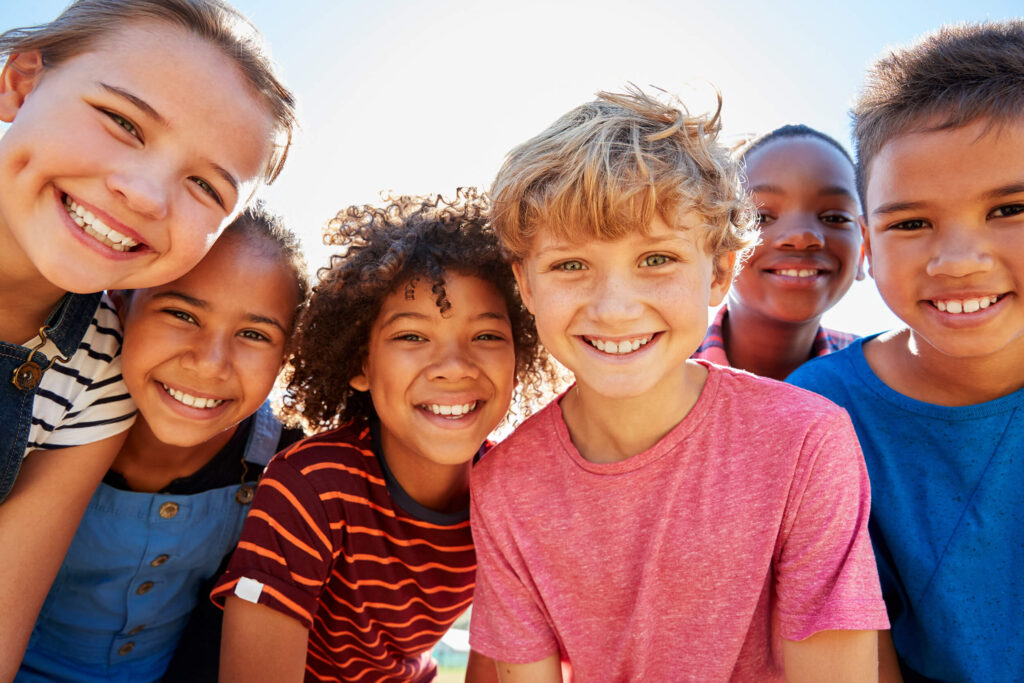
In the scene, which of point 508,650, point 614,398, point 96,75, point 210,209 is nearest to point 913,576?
point 614,398

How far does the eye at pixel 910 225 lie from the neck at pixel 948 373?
41 centimetres

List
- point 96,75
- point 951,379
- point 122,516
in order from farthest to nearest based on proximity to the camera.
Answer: point 122,516
point 951,379
point 96,75

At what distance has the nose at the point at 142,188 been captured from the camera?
1840 millimetres

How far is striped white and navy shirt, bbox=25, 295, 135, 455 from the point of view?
2.06 m

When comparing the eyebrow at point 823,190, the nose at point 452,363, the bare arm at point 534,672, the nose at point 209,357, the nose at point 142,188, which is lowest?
the bare arm at point 534,672

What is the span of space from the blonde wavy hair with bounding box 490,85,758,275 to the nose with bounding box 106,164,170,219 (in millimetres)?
895

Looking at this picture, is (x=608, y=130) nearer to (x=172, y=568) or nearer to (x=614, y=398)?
(x=614, y=398)

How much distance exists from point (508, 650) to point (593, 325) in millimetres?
901

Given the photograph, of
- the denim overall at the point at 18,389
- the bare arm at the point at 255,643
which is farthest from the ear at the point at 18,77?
the bare arm at the point at 255,643

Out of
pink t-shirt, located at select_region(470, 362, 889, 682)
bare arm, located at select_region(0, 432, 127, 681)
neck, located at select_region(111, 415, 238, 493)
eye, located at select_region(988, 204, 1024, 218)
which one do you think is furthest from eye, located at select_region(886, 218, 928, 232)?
bare arm, located at select_region(0, 432, 127, 681)

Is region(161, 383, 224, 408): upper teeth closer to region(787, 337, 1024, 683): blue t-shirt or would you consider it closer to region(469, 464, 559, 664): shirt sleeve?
region(469, 464, 559, 664): shirt sleeve

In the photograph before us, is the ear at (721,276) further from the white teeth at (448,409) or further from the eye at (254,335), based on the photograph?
the eye at (254,335)

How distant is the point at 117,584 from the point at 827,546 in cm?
216

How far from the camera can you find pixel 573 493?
200 cm
